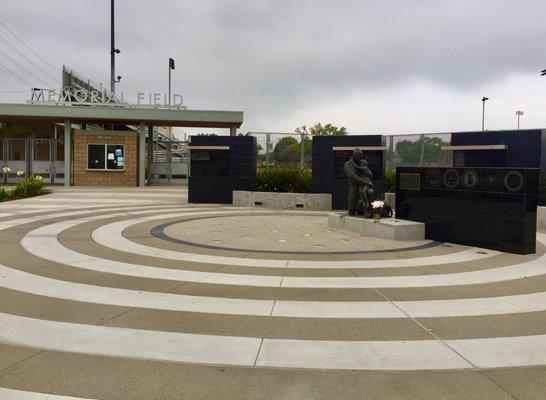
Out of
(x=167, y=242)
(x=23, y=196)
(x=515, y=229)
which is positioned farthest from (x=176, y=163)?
(x=515, y=229)

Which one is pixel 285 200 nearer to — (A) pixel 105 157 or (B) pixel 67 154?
(A) pixel 105 157

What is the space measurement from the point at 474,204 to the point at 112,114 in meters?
24.6

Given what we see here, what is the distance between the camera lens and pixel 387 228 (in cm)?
1140

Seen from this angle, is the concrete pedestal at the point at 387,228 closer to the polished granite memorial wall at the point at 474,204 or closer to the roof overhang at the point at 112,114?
the polished granite memorial wall at the point at 474,204

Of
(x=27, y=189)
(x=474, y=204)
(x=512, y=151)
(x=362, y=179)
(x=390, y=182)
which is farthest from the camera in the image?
(x=27, y=189)

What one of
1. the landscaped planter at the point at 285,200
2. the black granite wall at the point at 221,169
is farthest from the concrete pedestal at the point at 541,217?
the black granite wall at the point at 221,169

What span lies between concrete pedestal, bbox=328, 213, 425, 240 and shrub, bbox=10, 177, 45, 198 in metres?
17.4

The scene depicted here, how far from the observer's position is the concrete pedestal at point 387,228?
11.2 metres

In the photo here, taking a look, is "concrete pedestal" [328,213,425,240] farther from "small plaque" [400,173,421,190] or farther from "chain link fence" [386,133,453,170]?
"chain link fence" [386,133,453,170]

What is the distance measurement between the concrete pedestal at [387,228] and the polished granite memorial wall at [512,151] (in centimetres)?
636

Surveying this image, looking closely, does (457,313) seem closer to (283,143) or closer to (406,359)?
(406,359)

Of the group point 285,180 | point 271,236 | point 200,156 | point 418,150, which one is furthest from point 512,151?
point 200,156

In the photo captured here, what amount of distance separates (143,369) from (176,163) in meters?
31.2

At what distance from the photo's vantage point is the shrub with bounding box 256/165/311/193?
20.2 meters
